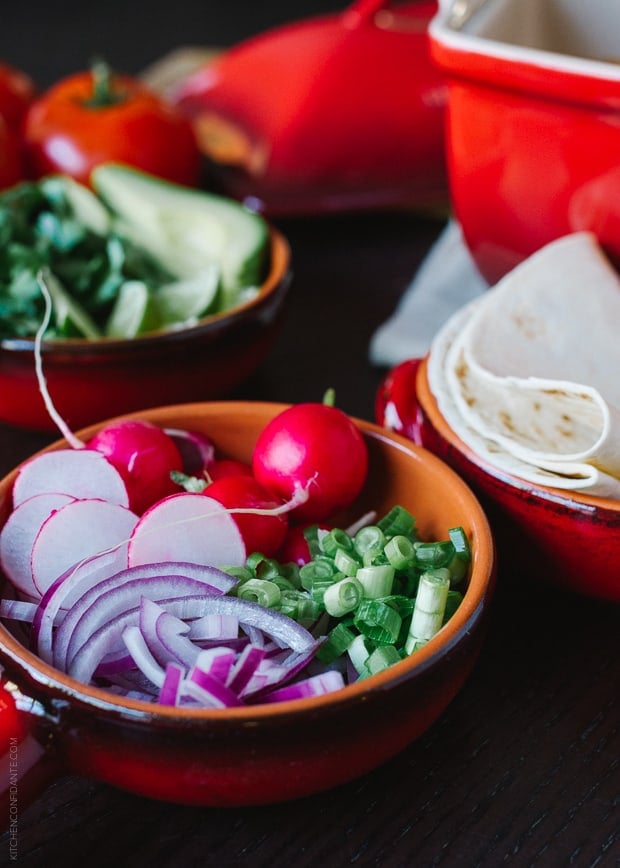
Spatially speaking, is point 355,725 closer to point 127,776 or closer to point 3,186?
point 127,776

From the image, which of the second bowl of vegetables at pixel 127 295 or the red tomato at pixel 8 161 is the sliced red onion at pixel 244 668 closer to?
the second bowl of vegetables at pixel 127 295

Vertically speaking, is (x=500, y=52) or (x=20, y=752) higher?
(x=500, y=52)

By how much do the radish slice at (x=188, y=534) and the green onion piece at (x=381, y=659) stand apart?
131mm

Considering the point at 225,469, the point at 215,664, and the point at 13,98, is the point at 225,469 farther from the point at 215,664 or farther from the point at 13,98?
the point at 13,98

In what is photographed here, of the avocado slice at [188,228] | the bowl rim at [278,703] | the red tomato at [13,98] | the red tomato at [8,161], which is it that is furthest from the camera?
the red tomato at [13,98]

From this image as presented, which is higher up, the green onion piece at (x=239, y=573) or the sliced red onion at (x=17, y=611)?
the green onion piece at (x=239, y=573)

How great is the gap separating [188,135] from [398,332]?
19.4 inches

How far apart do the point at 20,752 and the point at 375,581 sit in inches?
9.6

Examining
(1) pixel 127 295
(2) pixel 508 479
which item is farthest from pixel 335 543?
(1) pixel 127 295

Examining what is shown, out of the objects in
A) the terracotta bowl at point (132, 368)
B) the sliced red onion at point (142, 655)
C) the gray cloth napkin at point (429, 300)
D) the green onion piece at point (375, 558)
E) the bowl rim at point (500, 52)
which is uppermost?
the bowl rim at point (500, 52)

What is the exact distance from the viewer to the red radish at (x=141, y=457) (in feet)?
2.55

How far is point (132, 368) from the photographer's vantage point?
950 mm

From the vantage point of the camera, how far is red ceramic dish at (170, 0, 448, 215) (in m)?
1.44

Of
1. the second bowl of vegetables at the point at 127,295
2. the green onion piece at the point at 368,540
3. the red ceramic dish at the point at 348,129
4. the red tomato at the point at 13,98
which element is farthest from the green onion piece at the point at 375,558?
the red tomato at the point at 13,98
